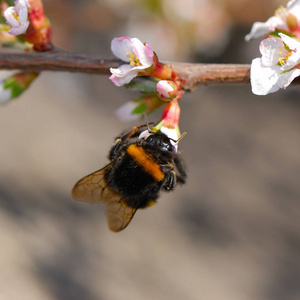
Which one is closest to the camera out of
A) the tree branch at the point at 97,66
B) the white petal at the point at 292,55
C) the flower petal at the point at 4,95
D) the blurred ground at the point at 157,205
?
the white petal at the point at 292,55

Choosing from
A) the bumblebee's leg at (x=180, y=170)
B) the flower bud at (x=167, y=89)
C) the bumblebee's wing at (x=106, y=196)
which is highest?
the flower bud at (x=167, y=89)

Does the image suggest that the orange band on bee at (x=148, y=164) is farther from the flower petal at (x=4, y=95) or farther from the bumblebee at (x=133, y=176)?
the flower petal at (x=4, y=95)

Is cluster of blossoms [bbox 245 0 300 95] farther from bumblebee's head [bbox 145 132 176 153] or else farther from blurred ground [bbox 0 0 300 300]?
blurred ground [bbox 0 0 300 300]

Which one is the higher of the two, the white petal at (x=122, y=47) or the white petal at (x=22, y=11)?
the white petal at (x=122, y=47)

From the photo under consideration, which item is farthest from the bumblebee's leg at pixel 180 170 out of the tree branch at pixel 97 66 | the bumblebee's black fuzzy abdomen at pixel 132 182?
the tree branch at pixel 97 66

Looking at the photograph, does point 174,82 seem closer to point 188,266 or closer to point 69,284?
point 69,284

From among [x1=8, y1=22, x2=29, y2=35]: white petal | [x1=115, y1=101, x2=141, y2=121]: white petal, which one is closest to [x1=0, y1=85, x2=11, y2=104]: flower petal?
[x1=8, y1=22, x2=29, y2=35]: white petal
